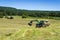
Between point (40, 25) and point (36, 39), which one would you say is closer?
point (36, 39)

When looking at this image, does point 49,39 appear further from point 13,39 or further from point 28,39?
point 13,39

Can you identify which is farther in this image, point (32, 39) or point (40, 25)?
point (40, 25)

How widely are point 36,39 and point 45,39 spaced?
2.51 feet

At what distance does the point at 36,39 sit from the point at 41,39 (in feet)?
1.62

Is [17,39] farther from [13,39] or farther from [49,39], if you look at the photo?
[49,39]

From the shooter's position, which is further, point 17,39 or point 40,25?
point 40,25

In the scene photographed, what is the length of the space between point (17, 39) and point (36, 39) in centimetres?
143

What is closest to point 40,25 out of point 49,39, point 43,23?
point 43,23

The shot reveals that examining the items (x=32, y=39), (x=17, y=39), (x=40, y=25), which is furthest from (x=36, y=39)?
(x=40, y=25)

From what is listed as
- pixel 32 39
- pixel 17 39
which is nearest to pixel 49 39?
pixel 32 39

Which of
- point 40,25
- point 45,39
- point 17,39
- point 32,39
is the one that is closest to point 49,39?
point 45,39

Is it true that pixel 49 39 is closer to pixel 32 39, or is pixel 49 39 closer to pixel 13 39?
pixel 32 39

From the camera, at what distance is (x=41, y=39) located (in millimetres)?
14406

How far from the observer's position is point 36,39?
14.1 m
